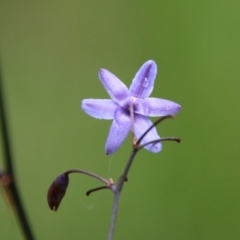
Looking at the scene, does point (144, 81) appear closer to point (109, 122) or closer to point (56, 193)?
point (56, 193)

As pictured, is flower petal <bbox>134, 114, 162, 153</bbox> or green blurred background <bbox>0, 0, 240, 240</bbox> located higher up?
flower petal <bbox>134, 114, 162, 153</bbox>

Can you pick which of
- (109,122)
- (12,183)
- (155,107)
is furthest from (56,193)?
(109,122)

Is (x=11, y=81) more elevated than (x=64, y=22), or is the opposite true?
(x=64, y=22)

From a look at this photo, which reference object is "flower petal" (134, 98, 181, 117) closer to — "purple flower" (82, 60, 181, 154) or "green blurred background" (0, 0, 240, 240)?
"purple flower" (82, 60, 181, 154)

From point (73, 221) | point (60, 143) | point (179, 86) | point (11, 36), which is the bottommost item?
point (73, 221)

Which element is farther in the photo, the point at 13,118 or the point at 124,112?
the point at 13,118

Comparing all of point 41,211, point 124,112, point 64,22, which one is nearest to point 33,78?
point 64,22

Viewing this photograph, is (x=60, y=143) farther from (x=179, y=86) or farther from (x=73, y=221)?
(x=179, y=86)

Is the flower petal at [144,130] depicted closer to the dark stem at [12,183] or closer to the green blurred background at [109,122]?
the dark stem at [12,183]

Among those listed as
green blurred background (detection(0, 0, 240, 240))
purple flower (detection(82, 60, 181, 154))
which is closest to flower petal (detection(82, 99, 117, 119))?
purple flower (detection(82, 60, 181, 154))
